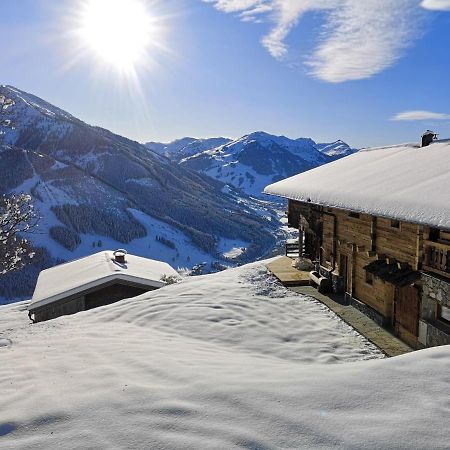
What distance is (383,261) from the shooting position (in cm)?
1284

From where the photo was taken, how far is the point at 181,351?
354 inches

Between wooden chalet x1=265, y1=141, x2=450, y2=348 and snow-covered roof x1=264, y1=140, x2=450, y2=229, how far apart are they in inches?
1.0

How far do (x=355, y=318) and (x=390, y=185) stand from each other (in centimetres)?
460

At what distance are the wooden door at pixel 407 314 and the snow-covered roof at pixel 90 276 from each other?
1346 centimetres

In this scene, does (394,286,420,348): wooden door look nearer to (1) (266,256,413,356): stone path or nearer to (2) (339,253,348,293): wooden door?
(1) (266,256,413,356): stone path

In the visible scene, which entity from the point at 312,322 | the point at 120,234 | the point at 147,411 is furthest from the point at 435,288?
the point at 120,234

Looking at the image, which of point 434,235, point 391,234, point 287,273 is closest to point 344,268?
point 287,273

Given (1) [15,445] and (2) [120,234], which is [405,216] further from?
(2) [120,234]

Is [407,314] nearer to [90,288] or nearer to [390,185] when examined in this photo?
[390,185]

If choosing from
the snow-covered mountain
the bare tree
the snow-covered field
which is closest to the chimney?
the snow-covered field

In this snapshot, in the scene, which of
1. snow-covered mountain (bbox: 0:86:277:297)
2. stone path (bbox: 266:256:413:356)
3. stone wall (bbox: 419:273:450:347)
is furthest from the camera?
snow-covered mountain (bbox: 0:86:277:297)

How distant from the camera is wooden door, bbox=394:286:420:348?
11.3 m

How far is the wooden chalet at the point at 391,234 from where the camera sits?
1000 centimetres

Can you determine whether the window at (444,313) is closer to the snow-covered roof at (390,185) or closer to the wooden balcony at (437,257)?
the wooden balcony at (437,257)
